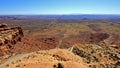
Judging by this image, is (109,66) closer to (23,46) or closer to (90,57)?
(90,57)

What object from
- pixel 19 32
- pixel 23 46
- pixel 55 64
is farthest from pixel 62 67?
pixel 19 32

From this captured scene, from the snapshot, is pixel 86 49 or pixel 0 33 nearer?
pixel 86 49

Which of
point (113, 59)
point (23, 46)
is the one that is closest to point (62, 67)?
point (113, 59)

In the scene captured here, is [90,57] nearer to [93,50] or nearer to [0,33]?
[93,50]

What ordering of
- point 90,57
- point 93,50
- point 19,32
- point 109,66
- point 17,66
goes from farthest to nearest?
point 19,32, point 93,50, point 90,57, point 109,66, point 17,66

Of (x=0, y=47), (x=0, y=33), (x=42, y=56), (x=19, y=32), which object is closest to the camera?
(x=42, y=56)

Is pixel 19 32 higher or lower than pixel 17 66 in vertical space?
lower

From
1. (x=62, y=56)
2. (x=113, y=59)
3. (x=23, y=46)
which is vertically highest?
(x=62, y=56)
